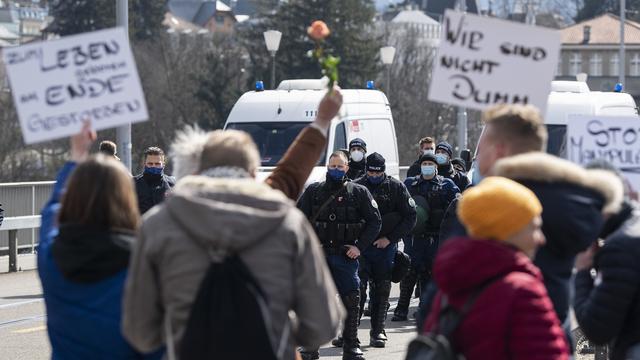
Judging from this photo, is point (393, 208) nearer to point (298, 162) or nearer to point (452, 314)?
point (298, 162)

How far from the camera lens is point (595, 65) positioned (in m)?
134

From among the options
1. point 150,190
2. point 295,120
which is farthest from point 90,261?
point 295,120

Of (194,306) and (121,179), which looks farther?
Result: (121,179)

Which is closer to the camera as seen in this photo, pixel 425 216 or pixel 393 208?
pixel 393 208

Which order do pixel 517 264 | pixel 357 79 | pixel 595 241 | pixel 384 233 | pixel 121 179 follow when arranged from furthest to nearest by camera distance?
pixel 357 79, pixel 384 233, pixel 595 241, pixel 121 179, pixel 517 264

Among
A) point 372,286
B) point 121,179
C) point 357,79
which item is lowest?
point 357,79

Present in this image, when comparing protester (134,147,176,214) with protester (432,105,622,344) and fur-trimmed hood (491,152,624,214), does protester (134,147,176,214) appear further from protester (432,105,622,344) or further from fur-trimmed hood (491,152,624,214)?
fur-trimmed hood (491,152,624,214)

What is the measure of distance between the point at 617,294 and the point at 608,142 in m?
1.45

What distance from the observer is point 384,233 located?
13.2 m

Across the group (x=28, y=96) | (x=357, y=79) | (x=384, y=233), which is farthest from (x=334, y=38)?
(x=28, y=96)

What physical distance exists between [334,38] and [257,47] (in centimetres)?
401

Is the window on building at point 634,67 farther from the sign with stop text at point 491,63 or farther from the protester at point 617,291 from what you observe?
the protester at point 617,291

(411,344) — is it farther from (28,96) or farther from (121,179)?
(28,96)

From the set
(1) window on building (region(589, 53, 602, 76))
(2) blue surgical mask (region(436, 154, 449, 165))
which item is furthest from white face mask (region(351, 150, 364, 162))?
(1) window on building (region(589, 53, 602, 76))
